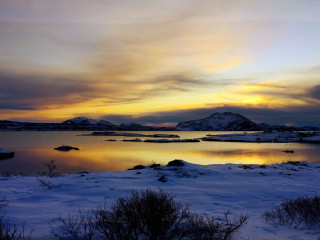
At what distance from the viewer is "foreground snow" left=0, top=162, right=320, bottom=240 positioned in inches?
254

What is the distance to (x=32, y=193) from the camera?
10.0m

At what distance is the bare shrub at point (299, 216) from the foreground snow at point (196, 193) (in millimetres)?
361

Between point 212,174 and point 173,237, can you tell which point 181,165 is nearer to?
point 212,174

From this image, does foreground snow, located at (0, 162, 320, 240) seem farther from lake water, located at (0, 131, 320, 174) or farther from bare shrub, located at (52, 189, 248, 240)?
lake water, located at (0, 131, 320, 174)

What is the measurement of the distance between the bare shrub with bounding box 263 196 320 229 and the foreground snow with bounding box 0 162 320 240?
0.36 m

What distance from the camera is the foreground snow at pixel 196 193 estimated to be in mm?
6461

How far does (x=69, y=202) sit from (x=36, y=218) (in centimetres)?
231

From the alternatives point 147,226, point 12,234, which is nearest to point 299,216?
point 147,226

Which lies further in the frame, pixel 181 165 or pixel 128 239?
pixel 181 165

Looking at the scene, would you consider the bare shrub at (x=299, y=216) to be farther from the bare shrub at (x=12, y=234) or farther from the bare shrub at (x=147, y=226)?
the bare shrub at (x=12, y=234)

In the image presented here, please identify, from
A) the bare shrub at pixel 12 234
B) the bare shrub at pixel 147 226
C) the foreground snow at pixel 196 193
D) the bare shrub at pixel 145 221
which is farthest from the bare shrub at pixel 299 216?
the bare shrub at pixel 12 234

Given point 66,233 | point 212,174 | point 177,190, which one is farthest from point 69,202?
point 212,174

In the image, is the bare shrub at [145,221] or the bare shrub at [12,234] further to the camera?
the bare shrub at [145,221]

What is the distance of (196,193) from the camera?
1059 cm
